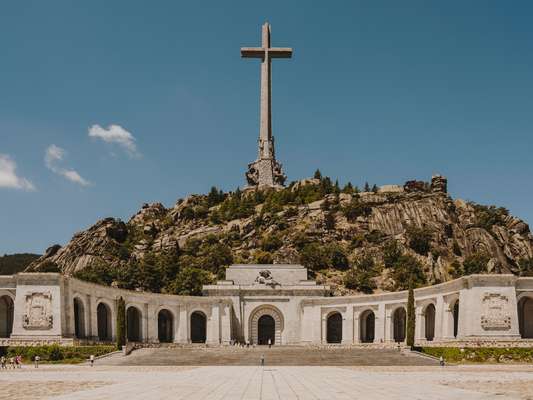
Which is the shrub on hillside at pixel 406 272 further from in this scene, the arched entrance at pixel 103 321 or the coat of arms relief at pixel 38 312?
the coat of arms relief at pixel 38 312

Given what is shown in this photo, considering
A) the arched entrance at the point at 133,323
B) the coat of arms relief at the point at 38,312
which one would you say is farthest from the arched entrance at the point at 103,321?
the coat of arms relief at the point at 38,312

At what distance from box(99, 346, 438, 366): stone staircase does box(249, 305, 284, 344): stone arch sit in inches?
604

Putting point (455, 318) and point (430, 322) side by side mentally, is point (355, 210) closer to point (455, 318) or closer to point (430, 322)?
point (430, 322)

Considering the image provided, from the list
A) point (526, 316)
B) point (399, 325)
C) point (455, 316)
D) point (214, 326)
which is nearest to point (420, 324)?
point (455, 316)

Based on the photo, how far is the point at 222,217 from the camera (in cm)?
9950

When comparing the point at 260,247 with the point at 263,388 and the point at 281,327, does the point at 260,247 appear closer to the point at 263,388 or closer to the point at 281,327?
the point at 281,327

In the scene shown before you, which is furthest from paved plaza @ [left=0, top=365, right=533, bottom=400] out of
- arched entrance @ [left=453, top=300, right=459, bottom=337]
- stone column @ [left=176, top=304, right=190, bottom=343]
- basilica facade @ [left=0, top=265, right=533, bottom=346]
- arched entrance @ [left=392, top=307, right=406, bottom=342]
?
stone column @ [left=176, top=304, right=190, bottom=343]

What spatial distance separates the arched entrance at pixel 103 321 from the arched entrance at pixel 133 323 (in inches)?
115

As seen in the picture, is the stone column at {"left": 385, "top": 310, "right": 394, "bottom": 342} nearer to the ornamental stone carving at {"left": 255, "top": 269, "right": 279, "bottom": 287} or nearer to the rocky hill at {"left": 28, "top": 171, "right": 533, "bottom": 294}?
the ornamental stone carving at {"left": 255, "top": 269, "right": 279, "bottom": 287}

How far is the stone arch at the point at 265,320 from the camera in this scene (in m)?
62.9

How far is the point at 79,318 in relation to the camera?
4966cm

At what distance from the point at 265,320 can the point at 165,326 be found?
10.2 meters

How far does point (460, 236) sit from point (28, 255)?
269 feet

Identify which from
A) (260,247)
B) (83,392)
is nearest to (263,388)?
(83,392)
